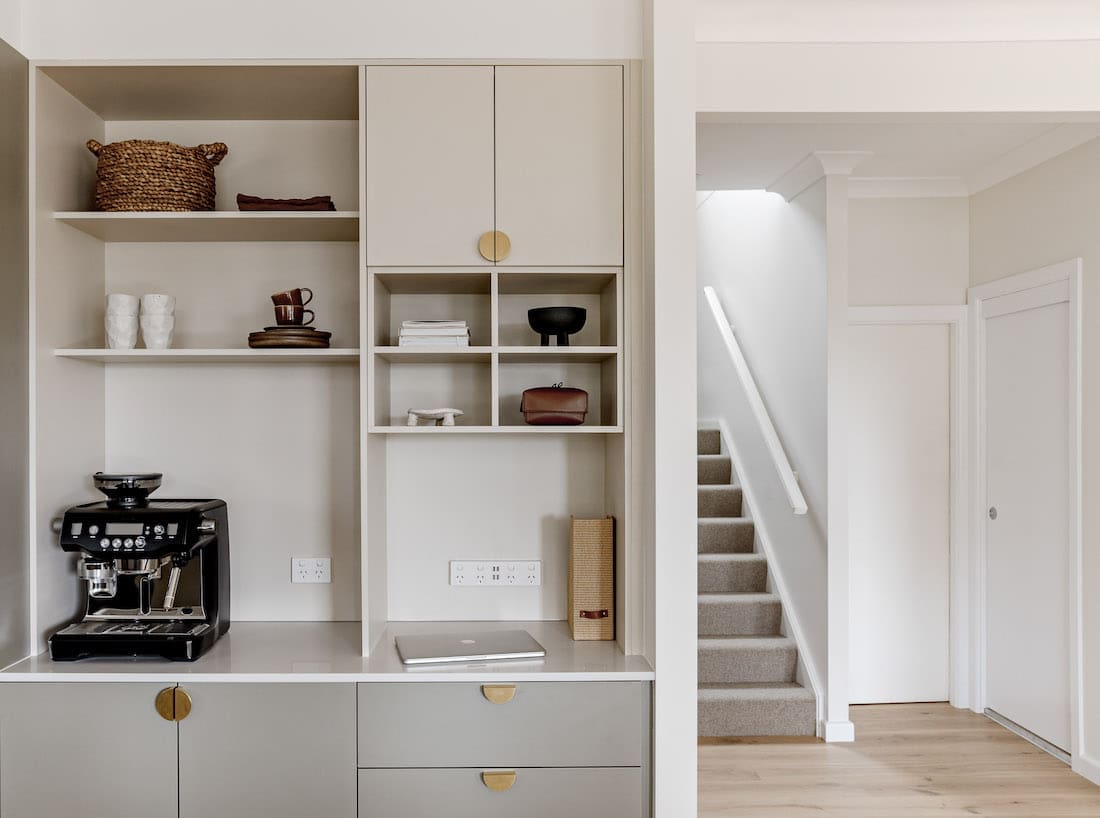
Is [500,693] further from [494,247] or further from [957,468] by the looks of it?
[957,468]

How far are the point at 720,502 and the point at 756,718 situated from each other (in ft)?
4.40

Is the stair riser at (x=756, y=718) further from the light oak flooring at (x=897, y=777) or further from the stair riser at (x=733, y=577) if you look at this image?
the stair riser at (x=733, y=577)

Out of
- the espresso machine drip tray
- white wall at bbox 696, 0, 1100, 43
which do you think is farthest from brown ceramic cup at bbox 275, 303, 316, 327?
white wall at bbox 696, 0, 1100, 43

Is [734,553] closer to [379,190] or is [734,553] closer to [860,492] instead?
[860,492]

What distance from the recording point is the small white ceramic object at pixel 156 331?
221 cm

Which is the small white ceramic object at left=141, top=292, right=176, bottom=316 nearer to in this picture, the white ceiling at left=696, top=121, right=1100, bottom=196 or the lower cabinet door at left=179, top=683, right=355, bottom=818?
the lower cabinet door at left=179, top=683, right=355, bottom=818

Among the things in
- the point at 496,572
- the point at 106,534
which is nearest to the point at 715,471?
the point at 496,572

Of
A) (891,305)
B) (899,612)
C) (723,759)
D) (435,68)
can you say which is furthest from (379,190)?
(899,612)

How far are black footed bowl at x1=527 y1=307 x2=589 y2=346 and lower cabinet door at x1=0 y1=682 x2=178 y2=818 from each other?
1.25 metres

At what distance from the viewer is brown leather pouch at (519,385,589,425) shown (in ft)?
7.18

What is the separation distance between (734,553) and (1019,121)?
2560 millimetres

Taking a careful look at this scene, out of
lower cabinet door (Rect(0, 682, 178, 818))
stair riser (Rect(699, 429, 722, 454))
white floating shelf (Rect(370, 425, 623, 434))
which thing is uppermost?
white floating shelf (Rect(370, 425, 623, 434))

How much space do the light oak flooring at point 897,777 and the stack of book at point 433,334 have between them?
6.60 feet

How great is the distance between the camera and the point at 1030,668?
3818 millimetres
